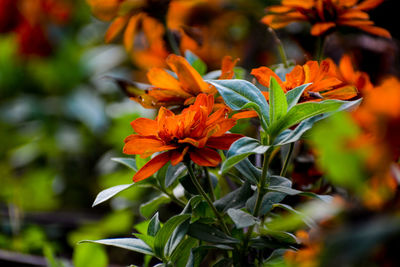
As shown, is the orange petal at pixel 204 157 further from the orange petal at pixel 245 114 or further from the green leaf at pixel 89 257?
the green leaf at pixel 89 257

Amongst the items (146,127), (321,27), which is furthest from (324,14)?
(146,127)

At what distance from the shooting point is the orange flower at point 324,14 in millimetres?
459

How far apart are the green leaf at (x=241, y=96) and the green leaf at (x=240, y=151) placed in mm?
25

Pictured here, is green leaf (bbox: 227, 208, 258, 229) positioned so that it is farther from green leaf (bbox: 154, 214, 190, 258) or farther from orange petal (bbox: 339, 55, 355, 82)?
orange petal (bbox: 339, 55, 355, 82)

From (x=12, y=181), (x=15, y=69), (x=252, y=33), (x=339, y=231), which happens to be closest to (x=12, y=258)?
(x=12, y=181)

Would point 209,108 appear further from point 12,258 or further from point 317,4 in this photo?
point 12,258

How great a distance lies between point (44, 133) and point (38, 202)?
32 cm

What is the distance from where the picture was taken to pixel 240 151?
12.6 inches

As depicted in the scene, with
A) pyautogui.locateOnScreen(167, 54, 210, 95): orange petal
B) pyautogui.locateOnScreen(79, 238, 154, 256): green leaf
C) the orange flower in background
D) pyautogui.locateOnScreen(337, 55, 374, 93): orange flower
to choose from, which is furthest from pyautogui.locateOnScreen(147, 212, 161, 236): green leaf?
the orange flower in background

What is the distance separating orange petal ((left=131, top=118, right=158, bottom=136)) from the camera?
1.14ft

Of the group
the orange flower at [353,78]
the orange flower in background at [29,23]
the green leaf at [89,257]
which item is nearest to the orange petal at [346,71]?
the orange flower at [353,78]

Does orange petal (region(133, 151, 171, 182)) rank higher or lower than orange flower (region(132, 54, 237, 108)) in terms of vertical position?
lower

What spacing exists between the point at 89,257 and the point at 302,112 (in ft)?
1.18

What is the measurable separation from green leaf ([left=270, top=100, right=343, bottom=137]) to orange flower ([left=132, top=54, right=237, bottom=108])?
0.26 feet
